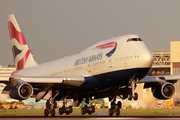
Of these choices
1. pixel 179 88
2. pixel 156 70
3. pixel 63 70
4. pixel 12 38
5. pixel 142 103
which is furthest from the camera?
pixel 156 70

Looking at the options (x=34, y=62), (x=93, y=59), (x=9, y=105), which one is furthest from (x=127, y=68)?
(x=9, y=105)

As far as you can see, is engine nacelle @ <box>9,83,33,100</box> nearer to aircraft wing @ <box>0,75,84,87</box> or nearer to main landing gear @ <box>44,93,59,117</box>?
aircraft wing @ <box>0,75,84,87</box>

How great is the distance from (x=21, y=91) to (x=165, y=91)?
15.7 meters

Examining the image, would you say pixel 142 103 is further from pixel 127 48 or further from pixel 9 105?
pixel 9 105

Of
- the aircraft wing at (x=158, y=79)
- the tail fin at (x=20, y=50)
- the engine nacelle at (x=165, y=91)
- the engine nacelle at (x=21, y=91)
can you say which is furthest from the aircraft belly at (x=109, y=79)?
the tail fin at (x=20, y=50)

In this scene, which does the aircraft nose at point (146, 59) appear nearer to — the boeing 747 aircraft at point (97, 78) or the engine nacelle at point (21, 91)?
the boeing 747 aircraft at point (97, 78)

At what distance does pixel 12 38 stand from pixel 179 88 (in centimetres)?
2568

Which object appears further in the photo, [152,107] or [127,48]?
[152,107]

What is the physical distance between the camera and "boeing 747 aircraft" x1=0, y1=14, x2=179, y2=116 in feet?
117

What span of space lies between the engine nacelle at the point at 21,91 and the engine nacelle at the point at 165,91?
1398 cm

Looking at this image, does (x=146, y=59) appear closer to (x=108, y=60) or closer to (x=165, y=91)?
(x=108, y=60)

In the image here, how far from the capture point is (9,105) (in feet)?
275

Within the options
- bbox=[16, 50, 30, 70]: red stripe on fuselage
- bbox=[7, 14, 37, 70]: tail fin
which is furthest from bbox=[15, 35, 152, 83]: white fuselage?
bbox=[16, 50, 30, 70]: red stripe on fuselage

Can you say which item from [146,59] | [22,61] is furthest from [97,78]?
[22,61]
